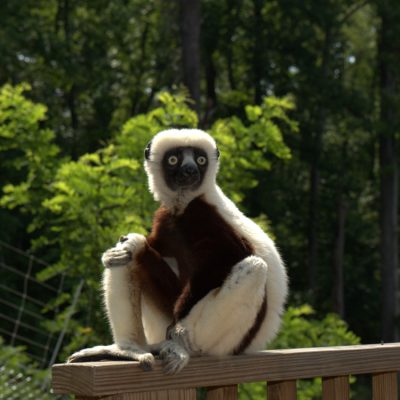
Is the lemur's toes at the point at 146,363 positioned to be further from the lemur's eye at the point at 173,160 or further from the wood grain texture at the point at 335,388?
the lemur's eye at the point at 173,160

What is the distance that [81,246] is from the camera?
8234 mm

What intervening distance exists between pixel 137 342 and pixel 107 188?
4595mm

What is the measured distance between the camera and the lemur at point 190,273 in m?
3.18

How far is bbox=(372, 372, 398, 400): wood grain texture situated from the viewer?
306 cm

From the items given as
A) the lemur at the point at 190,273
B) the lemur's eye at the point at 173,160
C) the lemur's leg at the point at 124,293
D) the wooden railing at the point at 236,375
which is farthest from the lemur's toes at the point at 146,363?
the lemur's eye at the point at 173,160

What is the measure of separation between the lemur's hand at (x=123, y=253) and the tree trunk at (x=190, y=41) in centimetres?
1350

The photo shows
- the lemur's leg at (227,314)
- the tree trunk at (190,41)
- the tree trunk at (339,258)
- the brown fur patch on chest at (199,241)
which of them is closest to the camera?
the lemur's leg at (227,314)

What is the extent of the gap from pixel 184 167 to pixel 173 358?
1.00m

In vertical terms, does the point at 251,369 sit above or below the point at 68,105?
below

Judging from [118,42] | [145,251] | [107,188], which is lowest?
[145,251]

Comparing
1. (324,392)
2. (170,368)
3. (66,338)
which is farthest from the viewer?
(66,338)

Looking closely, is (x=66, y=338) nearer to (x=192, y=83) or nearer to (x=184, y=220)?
(x=184, y=220)

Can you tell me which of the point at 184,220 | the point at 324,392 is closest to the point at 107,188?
the point at 184,220

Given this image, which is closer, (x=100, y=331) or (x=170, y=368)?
(x=170, y=368)
